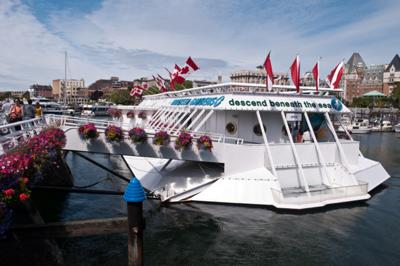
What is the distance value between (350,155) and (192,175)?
32.1 feet

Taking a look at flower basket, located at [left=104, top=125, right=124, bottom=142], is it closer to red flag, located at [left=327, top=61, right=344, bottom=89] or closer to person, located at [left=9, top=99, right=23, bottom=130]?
person, located at [left=9, top=99, right=23, bottom=130]

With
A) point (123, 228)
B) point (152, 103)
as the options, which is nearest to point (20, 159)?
point (123, 228)

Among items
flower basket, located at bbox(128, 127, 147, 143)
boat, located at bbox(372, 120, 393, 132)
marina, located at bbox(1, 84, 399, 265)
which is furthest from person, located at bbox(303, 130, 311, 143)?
boat, located at bbox(372, 120, 393, 132)

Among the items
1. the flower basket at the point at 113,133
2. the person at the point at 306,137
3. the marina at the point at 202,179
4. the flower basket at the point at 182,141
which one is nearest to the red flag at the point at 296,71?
the marina at the point at 202,179

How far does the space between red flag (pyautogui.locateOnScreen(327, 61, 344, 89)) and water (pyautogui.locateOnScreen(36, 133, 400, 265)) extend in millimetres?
7674

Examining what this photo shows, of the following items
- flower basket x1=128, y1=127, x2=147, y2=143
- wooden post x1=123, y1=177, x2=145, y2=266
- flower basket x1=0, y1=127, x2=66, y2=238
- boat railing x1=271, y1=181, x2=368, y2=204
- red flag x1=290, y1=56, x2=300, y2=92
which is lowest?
boat railing x1=271, y1=181, x2=368, y2=204

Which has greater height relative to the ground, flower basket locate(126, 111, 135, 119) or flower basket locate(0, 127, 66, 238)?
flower basket locate(126, 111, 135, 119)

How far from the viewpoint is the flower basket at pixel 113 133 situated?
1448 centimetres

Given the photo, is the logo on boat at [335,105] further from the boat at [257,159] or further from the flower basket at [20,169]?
the flower basket at [20,169]

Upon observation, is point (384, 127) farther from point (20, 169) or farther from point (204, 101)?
point (20, 169)

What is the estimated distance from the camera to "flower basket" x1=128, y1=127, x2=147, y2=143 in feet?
48.1

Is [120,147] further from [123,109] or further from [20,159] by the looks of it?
[123,109]

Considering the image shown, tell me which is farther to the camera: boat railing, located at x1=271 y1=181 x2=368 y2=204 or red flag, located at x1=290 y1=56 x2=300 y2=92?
red flag, located at x1=290 y1=56 x2=300 y2=92

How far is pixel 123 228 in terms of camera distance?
9.13 meters
